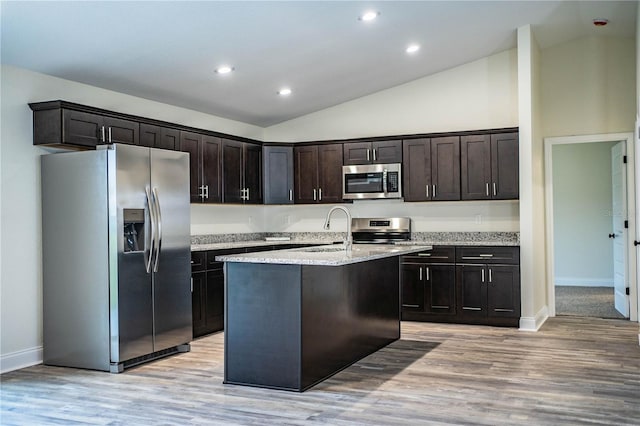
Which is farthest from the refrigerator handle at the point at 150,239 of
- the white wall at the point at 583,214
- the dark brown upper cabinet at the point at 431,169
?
the white wall at the point at 583,214

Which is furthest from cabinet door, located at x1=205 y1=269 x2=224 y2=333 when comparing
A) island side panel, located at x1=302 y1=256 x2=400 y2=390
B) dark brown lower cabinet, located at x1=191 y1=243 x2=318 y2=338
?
island side panel, located at x1=302 y1=256 x2=400 y2=390

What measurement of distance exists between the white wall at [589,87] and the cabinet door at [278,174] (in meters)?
3.15

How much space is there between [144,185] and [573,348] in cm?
399

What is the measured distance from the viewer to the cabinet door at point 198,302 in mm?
6090

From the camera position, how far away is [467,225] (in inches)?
293

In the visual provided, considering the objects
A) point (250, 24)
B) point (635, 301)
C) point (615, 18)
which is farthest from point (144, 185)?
point (635, 301)

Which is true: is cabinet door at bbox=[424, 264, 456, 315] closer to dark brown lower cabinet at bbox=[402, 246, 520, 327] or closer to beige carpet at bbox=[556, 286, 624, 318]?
dark brown lower cabinet at bbox=[402, 246, 520, 327]

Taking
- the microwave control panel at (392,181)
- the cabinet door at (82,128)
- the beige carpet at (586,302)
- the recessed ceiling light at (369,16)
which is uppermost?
the recessed ceiling light at (369,16)

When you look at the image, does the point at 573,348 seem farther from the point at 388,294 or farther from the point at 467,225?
the point at 467,225

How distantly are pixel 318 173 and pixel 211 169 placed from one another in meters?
1.57

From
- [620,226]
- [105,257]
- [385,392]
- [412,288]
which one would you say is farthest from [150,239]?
[620,226]

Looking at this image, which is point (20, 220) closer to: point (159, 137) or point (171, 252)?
point (171, 252)

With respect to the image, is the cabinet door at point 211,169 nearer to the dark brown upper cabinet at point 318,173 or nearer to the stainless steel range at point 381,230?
the dark brown upper cabinet at point 318,173

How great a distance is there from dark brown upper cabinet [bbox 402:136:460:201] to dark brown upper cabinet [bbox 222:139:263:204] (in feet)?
5.83
